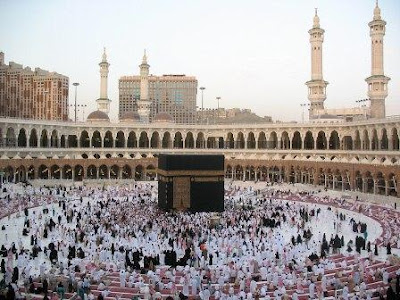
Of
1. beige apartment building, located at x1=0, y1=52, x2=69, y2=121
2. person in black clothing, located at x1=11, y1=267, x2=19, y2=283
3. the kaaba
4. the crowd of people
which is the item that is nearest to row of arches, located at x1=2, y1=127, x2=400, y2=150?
the crowd of people

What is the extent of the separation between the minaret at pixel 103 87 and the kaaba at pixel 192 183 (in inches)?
1164

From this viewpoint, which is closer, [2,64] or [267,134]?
[267,134]

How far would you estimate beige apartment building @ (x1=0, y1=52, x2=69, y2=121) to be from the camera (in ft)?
208

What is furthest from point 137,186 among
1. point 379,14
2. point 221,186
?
point 379,14

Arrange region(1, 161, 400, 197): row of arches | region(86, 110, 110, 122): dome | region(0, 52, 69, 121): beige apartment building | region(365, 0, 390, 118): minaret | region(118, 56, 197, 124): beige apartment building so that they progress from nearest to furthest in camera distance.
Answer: region(1, 161, 400, 197): row of arches < region(365, 0, 390, 118): minaret < region(86, 110, 110, 122): dome < region(0, 52, 69, 121): beige apartment building < region(118, 56, 197, 124): beige apartment building

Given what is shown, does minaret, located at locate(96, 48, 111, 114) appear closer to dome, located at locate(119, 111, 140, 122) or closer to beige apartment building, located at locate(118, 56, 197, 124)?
dome, located at locate(119, 111, 140, 122)

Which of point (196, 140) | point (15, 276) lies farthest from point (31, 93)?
point (15, 276)

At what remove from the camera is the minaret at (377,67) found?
37344 millimetres

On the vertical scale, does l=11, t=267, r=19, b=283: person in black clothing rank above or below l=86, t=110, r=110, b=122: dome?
below

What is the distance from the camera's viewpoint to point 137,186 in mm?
32531

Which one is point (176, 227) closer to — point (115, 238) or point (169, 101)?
point (115, 238)

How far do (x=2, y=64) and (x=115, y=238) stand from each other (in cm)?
5282

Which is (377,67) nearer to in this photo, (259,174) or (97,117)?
(259,174)

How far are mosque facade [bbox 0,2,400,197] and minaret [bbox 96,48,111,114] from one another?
3313 mm
